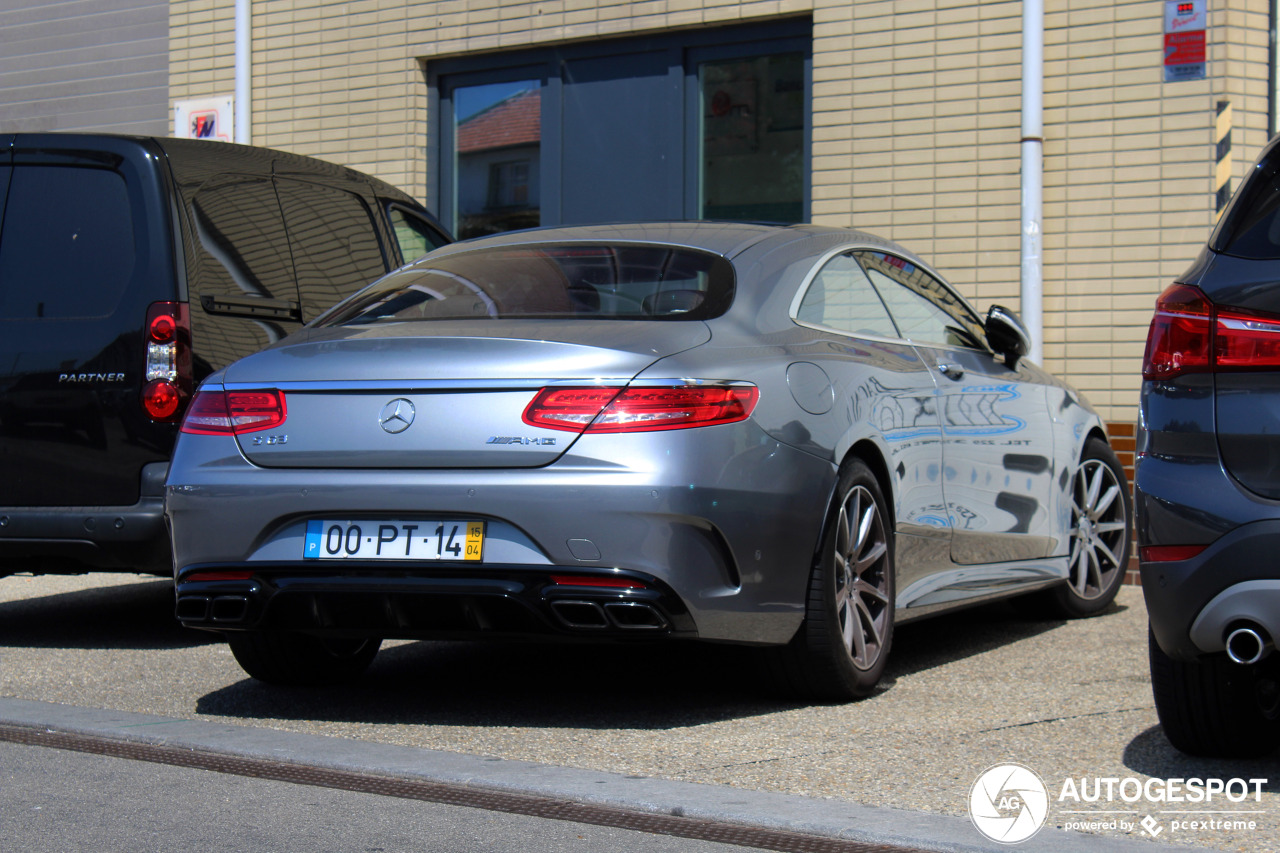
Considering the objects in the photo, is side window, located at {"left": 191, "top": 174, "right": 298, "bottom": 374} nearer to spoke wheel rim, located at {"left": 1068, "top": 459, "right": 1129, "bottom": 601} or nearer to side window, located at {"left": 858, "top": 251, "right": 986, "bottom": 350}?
side window, located at {"left": 858, "top": 251, "right": 986, "bottom": 350}

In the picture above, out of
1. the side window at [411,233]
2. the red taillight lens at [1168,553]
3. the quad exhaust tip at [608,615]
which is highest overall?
the side window at [411,233]

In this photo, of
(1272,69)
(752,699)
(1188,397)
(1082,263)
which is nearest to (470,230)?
(1082,263)

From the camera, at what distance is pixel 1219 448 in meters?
3.56

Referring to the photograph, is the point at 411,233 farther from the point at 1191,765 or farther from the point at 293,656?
the point at 1191,765

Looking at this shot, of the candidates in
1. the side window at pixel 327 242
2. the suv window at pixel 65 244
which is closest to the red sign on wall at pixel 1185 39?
the side window at pixel 327 242

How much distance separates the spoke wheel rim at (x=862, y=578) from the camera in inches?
186

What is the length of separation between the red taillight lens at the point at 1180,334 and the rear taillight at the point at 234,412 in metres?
2.31

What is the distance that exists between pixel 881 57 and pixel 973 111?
0.67 m

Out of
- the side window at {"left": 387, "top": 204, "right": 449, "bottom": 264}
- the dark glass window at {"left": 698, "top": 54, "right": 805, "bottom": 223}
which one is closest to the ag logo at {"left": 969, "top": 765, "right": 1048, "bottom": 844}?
the side window at {"left": 387, "top": 204, "right": 449, "bottom": 264}

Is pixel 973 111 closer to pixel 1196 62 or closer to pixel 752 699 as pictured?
pixel 1196 62

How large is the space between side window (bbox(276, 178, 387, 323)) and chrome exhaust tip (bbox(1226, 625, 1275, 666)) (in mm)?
4050

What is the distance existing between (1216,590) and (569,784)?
1.53 metres

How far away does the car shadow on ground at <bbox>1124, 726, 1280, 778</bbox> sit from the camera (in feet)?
12.6

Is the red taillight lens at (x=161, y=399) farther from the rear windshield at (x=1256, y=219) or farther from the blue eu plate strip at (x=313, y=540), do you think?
the rear windshield at (x=1256, y=219)
